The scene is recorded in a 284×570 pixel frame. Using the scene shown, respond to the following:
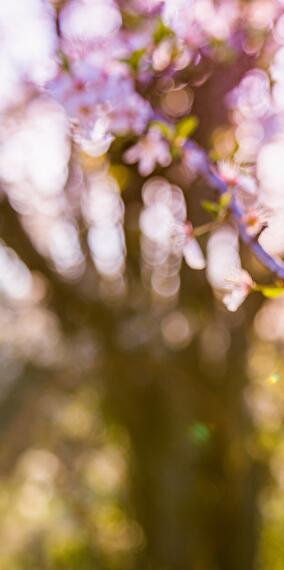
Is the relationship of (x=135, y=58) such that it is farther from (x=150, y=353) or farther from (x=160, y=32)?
(x=150, y=353)

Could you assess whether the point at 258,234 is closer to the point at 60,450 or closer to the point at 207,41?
the point at 207,41

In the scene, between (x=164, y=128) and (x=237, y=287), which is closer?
(x=237, y=287)

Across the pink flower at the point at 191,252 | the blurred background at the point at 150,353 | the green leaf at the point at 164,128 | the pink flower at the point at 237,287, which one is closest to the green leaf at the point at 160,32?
the green leaf at the point at 164,128

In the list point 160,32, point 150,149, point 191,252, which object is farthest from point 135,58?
point 191,252

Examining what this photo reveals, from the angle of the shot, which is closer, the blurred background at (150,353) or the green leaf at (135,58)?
the green leaf at (135,58)

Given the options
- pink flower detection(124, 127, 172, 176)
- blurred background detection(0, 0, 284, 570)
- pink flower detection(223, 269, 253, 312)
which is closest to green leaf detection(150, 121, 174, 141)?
pink flower detection(124, 127, 172, 176)

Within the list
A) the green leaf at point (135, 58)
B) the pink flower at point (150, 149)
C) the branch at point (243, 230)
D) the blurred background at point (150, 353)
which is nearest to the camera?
the branch at point (243, 230)

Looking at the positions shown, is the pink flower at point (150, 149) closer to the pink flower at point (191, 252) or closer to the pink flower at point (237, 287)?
the pink flower at point (191, 252)

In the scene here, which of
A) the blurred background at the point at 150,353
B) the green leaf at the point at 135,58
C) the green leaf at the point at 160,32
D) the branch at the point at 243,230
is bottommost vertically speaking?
the blurred background at the point at 150,353

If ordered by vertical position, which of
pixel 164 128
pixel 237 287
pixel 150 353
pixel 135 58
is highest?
pixel 135 58
